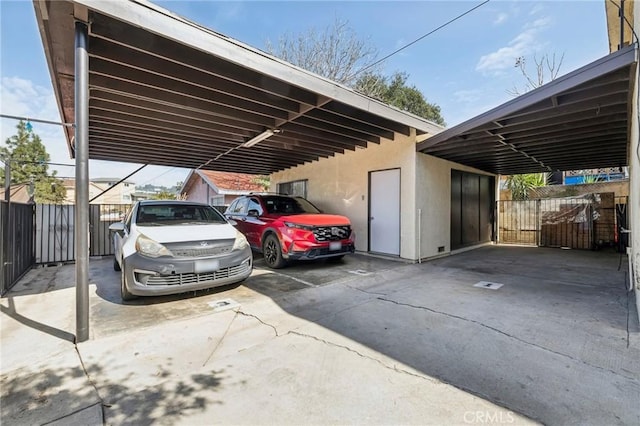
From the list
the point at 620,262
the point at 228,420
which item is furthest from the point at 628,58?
the point at 620,262

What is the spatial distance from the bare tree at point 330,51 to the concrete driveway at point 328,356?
48.1ft

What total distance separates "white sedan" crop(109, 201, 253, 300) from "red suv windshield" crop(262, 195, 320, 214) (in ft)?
6.69

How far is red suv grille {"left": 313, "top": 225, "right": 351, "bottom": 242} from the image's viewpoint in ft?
19.5

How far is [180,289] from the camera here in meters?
3.83

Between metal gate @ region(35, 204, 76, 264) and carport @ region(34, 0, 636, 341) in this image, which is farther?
metal gate @ region(35, 204, 76, 264)

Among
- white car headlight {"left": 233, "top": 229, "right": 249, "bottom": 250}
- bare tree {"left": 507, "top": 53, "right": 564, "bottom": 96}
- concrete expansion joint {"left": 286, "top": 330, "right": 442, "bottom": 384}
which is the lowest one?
concrete expansion joint {"left": 286, "top": 330, "right": 442, "bottom": 384}

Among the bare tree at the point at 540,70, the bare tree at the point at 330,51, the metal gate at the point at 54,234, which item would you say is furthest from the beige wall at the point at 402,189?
the bare tree at the point at 540,70

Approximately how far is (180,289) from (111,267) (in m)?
3.79

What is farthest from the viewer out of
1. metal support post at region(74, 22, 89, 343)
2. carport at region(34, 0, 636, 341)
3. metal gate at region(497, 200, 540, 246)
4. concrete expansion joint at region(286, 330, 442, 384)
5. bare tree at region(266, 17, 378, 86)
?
bare tree at region(266, 17, 378, 86)

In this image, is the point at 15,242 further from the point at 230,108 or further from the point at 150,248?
the point at 230,108

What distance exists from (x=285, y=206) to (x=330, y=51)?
1248 cm

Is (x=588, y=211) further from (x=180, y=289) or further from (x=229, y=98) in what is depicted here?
(x=180, y=289)

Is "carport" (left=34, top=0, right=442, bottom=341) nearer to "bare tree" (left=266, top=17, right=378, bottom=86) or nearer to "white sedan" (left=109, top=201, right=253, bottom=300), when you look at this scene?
"white sedan" (left=109, top=201, right=253, bottom=300)

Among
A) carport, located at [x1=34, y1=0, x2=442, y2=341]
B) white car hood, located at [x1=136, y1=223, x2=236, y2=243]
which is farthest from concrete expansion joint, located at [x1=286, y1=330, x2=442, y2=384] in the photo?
carport, located at [x1=34, y1=0, x2=442, y2=341]
